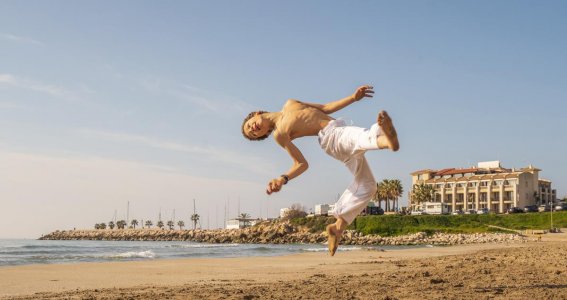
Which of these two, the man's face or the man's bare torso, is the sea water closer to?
the man's face

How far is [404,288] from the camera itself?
453 inches

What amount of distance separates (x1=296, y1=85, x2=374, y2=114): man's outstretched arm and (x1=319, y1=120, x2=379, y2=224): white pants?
11.9 inches

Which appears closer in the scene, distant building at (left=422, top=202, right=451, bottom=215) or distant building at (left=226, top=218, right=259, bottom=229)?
distant building at (left=422, top=202, right=451, bottom=215)

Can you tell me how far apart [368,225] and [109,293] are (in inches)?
2887

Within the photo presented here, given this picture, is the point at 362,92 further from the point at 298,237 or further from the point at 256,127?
the point at 298,237

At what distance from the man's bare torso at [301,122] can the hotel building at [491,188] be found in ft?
331

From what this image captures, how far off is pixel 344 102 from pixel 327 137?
70 centimetres

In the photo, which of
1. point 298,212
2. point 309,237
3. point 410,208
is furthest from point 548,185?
point 309,237

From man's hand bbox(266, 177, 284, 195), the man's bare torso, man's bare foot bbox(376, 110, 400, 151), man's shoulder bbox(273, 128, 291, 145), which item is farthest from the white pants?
man's hand bbox(266, 177, 284, 195)

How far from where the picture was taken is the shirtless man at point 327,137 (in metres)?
7.73

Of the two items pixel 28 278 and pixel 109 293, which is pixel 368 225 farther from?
pixel 109 293

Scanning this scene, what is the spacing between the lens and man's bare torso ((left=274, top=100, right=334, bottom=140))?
8.01 m

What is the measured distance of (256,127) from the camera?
8.20 meters

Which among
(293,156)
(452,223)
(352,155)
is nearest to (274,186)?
(293,156)
